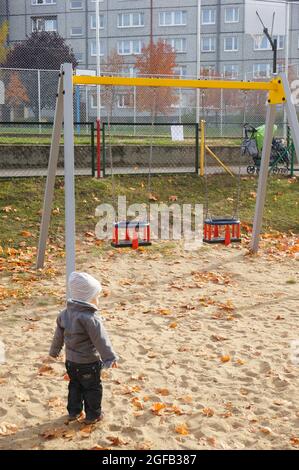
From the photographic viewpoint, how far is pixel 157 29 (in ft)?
122

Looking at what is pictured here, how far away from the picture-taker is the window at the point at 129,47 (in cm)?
3769

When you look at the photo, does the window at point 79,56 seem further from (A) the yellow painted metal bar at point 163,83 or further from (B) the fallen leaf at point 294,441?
(B) the fallen leaf at point 294,441

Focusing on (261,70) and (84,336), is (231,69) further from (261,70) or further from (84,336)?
(84,336)

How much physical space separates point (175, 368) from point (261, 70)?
34.6 m

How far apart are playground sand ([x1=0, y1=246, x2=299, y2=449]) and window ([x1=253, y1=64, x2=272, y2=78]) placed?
1174 inches

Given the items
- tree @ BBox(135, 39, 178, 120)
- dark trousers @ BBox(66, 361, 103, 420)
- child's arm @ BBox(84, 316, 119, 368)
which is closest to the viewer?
child's arm @ BBox(84, 316, 119, 368)

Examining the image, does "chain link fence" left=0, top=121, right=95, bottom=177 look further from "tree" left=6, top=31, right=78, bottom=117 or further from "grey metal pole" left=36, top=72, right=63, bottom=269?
"tree" left=6, top=31, right=78, bottom=117

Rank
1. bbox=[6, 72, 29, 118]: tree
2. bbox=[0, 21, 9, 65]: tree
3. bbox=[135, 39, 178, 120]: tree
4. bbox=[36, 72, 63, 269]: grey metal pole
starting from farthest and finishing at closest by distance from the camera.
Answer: bbox=[0, 21, 9, 65]: tree → bbox=[135, 39, 178, 120]: tree → bbox=[6, 72, 29, 118]: tree → bbox=[36, 72, 63, 269]: grey metal pole

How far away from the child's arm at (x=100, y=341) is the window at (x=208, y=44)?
3704 centimetres

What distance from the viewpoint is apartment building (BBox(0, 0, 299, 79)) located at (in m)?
32.7

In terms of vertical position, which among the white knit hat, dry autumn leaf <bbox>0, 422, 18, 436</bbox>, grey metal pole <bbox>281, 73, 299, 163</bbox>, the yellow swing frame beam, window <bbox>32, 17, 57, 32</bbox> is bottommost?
dry autumn leaf <bbox>0, 422, 18, 436</bbox>

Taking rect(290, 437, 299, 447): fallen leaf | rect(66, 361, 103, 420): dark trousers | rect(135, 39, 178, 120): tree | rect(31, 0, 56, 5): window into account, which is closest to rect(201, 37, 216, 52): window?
rect(135, 39, 178, 120): tree

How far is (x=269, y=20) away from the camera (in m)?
32.0
